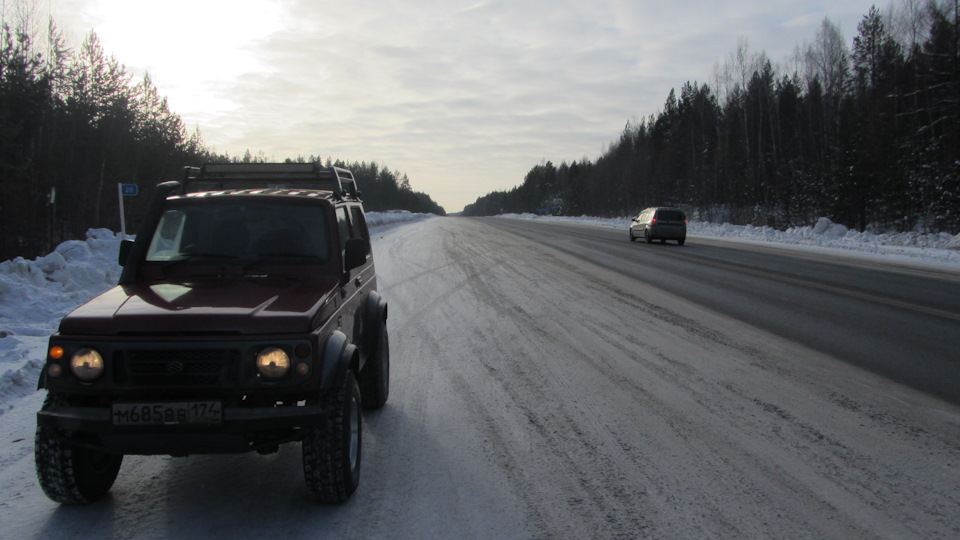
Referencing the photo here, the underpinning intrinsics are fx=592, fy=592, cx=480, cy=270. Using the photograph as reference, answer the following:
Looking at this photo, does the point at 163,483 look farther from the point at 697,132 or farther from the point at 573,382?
the point at 697,132

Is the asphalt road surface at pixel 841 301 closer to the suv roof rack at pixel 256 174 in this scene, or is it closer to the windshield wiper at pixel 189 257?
the suv roof rack at pixel 256 174

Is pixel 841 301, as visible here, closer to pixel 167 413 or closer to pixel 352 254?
pixel 352 254

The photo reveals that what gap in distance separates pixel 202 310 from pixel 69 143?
42.2m

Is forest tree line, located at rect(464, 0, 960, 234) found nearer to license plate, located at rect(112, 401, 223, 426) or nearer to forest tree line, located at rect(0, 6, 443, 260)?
license plate, located at rect(112, 401, 223, 426)

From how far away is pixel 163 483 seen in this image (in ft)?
12.7

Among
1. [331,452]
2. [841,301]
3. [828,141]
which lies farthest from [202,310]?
[828,141]

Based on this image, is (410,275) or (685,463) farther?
(410,275)

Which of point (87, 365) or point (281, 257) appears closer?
point (87, 365)

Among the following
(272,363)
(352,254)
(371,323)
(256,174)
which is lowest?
(371,323)

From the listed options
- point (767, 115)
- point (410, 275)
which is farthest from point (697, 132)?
point (410, 275)

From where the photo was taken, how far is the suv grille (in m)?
3.19

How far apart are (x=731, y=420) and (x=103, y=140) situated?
44598mm

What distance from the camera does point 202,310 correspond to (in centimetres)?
333

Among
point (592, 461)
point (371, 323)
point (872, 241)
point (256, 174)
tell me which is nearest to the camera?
point (592, 461)
